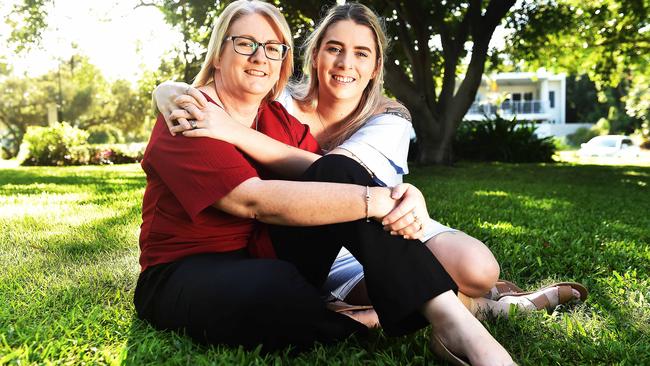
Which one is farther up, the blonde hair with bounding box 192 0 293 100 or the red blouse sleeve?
the blonde hair with bounding box 192 0 293 100

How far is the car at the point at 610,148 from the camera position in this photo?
101 ft

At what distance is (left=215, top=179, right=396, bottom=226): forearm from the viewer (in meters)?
2.19

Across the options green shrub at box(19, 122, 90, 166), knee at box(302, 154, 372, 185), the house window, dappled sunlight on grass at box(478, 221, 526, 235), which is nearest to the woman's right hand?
knee at box(302, 154, 372, 185)

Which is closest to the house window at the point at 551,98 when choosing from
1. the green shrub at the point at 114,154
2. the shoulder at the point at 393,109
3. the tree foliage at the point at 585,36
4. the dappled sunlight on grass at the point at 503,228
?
the tree foliage at the point at 585,36

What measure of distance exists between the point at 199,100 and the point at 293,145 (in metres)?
0.61

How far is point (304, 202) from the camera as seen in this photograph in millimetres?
2213

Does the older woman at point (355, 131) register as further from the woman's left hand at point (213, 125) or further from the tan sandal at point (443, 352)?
the tan sandal at point (443, 352)

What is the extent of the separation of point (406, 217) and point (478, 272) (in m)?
0.67

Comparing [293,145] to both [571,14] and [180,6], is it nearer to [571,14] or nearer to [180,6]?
[180,6]

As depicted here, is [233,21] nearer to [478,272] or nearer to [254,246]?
[254,246]

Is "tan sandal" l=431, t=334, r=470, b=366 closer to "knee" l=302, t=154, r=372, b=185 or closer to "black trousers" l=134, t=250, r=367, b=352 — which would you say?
"black trousers" l=134, t=250, r=367, b=352

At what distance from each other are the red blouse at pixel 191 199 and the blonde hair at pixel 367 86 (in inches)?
33.6

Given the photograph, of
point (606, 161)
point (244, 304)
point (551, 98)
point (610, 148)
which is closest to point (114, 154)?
point (606, 161)

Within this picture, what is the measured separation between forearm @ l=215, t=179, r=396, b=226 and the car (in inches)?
1229
